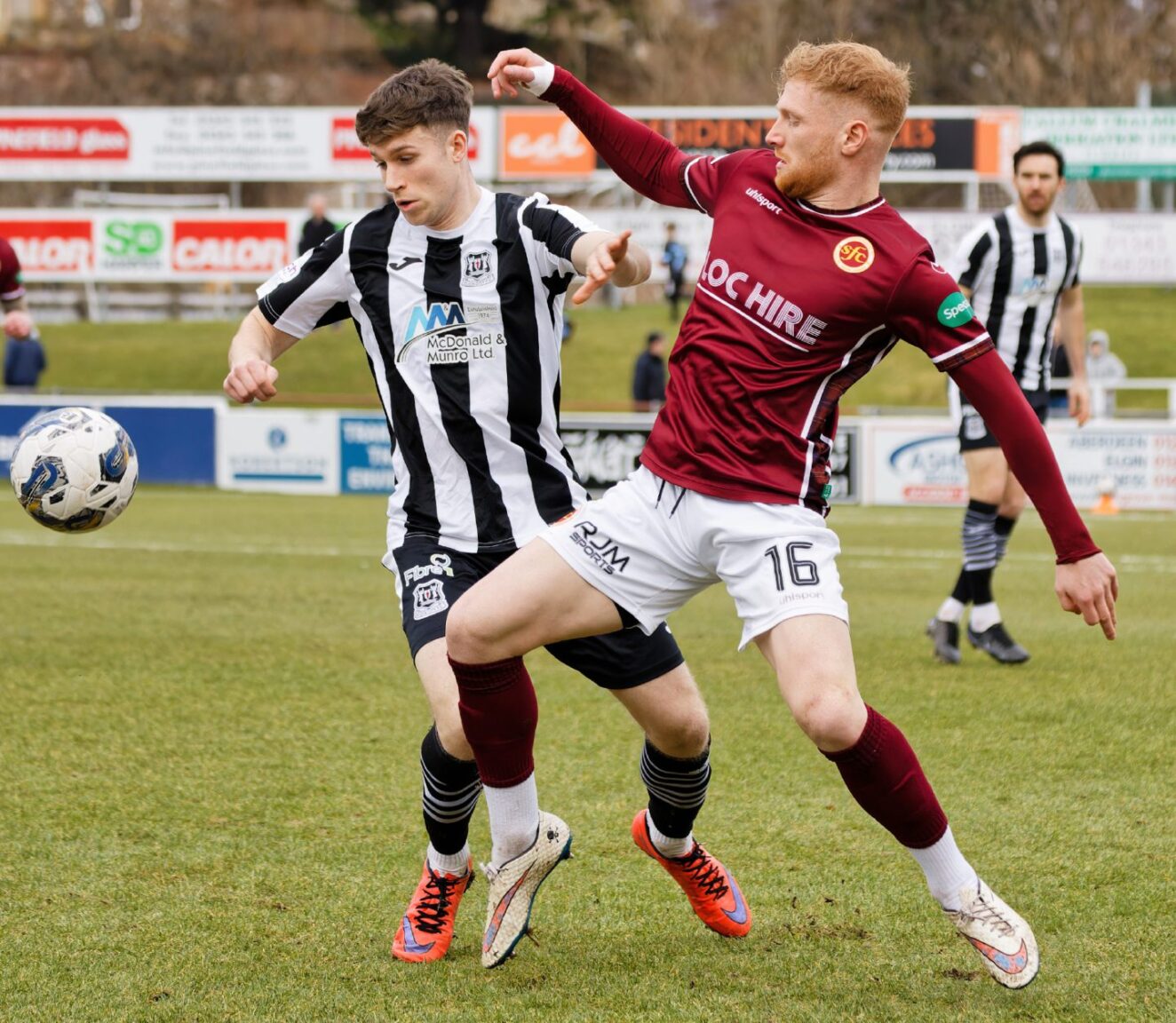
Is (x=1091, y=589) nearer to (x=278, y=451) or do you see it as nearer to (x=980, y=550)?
(x=980, y=550)

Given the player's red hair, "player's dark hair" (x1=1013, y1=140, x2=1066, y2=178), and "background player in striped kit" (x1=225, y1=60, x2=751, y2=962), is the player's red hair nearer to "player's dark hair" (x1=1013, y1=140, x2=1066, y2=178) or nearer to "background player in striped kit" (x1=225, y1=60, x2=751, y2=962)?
"background player in striped kit" (x1=225, y1=60, x2=751, y2=962)

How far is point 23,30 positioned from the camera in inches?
2100

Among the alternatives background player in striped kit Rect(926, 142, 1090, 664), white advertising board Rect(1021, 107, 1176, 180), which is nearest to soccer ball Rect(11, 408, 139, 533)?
background player in striped kit Rect(926, 142, 1090, 664)

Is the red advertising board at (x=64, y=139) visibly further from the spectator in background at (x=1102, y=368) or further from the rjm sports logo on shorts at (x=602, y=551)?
the rjm sports logo on shorts at (x=602, y=551)

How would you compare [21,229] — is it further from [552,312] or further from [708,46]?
[552,312]

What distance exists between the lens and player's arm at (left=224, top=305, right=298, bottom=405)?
3.87 meters

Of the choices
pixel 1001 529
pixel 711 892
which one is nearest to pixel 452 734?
pixel 711 892

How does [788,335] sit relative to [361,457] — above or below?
above

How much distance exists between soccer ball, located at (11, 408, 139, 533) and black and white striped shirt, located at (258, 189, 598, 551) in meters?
1.05

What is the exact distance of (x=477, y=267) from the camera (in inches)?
164

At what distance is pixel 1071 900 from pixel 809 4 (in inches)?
1868

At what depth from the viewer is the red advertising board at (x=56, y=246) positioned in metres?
34.5

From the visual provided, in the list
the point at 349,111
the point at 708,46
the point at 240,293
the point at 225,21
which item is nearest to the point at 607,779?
the point at 349,111

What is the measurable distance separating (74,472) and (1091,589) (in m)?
3.03
